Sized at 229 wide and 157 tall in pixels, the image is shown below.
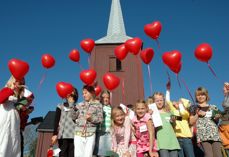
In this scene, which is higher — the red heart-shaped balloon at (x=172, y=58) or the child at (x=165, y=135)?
the red heart-shaped balloon at (x=172, y=58)

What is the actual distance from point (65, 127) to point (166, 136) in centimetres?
176

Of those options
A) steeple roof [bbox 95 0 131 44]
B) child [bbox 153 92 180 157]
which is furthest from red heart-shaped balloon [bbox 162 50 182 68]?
steeple roof [bbox 95 0 131 44]

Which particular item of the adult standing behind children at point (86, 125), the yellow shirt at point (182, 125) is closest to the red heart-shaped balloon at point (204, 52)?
the yellow shirt at point (182, 125)

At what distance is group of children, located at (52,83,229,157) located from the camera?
425 cm

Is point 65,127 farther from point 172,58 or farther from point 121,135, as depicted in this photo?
point 172,58

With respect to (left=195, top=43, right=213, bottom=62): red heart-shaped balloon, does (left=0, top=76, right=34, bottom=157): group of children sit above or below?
below

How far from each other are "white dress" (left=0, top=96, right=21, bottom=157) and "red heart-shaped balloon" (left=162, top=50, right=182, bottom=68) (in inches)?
117

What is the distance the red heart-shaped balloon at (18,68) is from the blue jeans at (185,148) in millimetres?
2926

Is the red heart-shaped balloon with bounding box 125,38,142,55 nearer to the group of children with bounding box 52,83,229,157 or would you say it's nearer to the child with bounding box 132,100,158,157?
the group of children with bounding box 52,83,229,157

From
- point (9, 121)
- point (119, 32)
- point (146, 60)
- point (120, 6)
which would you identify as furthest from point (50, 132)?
point (9, 121)

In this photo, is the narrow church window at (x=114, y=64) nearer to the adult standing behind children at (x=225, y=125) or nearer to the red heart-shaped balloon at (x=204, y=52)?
the red heart-shaped balloon at (x=204, y=52)

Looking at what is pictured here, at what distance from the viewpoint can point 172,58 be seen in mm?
5254

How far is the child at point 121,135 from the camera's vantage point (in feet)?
13.8

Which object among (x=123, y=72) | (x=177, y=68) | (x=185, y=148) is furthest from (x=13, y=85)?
(x=123, y=72)
